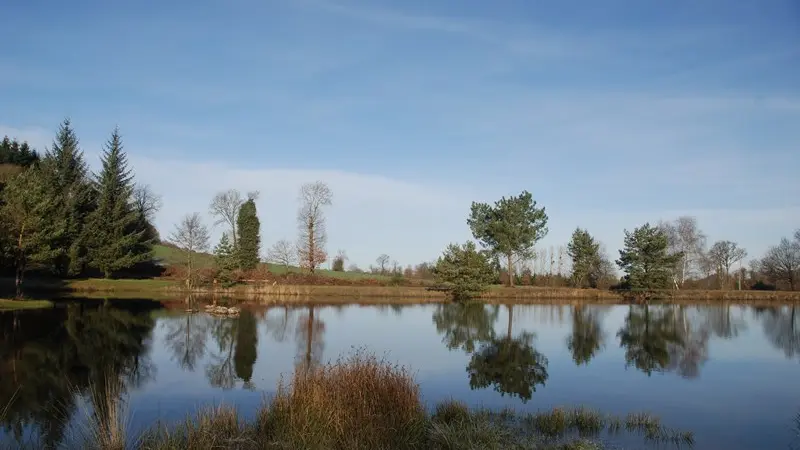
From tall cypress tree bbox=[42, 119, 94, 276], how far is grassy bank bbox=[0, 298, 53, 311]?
11.2 m

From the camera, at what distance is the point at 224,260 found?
5047cm

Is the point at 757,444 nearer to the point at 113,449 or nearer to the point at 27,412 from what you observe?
the point at 113,449

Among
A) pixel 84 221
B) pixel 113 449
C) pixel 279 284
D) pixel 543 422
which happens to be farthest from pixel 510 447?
pixel 84 221

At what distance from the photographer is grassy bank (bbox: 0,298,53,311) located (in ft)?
102

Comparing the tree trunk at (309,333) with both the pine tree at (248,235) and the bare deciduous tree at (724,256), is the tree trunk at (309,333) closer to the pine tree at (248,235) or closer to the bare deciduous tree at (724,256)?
the pine tree at (248,235)

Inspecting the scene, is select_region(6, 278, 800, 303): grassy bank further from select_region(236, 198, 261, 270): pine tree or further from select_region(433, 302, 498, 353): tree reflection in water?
select_region(433, 302, 498, 353): tree reflection in water

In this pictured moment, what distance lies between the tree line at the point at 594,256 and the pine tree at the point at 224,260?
19116 millimetres

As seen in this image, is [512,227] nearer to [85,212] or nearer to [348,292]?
[348,292]

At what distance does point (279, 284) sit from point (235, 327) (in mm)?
25989

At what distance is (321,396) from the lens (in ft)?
29.1

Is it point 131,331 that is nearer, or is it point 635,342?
point 131,331

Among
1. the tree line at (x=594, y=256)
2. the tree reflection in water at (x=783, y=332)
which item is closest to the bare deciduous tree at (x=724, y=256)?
the tree line at (x=594, y=256)

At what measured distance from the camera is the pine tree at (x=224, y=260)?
166 feet

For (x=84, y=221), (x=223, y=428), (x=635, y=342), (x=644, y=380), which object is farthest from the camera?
(x=84, y=221)
